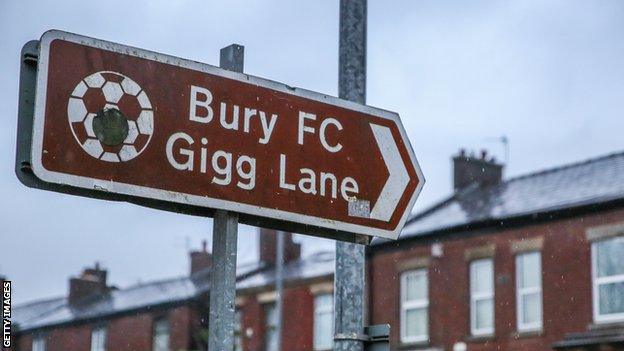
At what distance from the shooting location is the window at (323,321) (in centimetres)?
3507

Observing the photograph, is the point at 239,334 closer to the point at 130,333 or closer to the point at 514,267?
the point at 130,333

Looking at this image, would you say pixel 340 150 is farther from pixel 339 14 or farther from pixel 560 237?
pixel 560 237

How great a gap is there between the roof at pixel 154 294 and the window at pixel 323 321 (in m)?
0.85

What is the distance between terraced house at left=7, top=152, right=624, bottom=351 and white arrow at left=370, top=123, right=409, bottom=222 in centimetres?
2266

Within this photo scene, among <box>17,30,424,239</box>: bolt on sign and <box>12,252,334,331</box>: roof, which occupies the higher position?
<box>12,252,334,331</box>: roof

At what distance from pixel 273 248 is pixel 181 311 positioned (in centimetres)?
397

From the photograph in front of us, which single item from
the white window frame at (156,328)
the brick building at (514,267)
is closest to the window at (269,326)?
the white window frame at (156,328)

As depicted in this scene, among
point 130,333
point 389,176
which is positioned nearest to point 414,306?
point 130,333

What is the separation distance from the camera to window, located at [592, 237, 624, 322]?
26.8m

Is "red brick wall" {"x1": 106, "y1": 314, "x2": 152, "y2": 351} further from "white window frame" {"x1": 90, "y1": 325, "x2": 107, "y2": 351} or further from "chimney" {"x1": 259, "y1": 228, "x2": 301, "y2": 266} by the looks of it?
"chimney" {"x1": 259, "y1": 228, "x2": 301, "y2": 266}

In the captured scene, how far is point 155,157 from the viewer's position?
3.82 metres

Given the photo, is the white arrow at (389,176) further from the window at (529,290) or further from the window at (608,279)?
the window at (529,290)

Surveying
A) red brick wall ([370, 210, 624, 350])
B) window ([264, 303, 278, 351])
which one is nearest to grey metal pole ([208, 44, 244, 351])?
red brick wall ([370, 210, 624, 350])

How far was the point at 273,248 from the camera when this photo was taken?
4278cm
